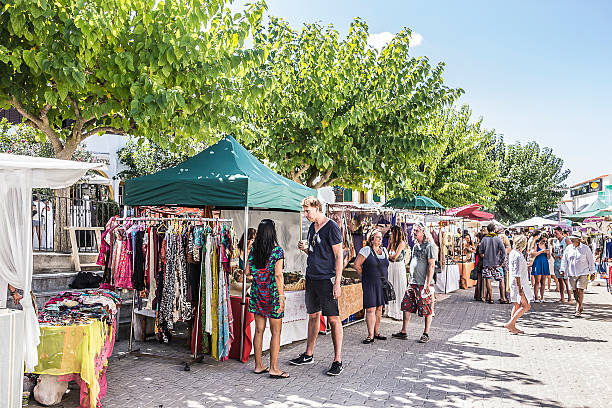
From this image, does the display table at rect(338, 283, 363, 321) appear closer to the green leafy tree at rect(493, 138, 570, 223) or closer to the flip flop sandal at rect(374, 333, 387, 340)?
the flip flop sandal at rect(374, 333, 387, 340)

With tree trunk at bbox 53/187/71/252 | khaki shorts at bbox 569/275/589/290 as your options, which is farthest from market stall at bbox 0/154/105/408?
khaki shorts at bbox 569/275/589/290

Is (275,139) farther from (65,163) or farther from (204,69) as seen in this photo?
(65,163)

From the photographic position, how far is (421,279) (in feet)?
25.8

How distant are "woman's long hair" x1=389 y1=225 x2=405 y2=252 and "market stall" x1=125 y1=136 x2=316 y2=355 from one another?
1836 mm

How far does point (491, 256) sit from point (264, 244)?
335 inches

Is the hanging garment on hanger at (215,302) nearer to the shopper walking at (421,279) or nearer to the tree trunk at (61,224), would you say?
the shopper walking at (421,279)

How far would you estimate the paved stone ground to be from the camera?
5164 mm

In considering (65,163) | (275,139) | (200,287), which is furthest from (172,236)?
(275,139)

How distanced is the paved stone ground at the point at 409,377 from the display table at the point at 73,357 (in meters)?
0.32

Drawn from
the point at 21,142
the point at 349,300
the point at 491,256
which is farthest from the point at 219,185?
the point at 21,142

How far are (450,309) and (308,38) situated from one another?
759cm

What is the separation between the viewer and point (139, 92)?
23.0ft

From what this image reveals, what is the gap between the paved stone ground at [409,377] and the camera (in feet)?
16.9

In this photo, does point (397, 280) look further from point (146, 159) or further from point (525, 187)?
point (525, 187)
